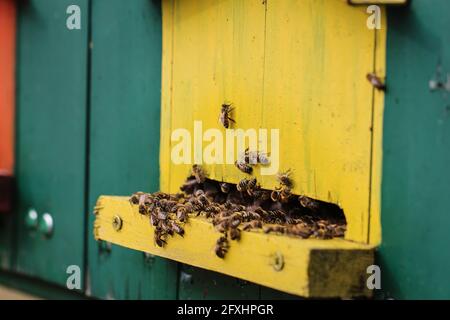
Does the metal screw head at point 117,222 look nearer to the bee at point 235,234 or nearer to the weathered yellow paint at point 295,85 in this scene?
the weathered yellow paint at point 295,85

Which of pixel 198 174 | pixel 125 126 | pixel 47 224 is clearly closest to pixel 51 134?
pixel 47 224

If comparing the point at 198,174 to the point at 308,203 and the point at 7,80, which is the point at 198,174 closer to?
the point at 308,203

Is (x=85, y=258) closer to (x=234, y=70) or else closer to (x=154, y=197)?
(x=154, y=197)

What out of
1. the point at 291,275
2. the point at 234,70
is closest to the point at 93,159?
the point at 234,70

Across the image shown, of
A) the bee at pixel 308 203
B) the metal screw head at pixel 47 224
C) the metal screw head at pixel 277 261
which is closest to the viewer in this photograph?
the metal screw head at pixel 277 261

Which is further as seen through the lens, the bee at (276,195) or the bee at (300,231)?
the bee at (276,195)

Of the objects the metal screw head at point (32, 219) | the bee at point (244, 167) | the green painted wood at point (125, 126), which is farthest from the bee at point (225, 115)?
the metal screw head at point (32, 219)
